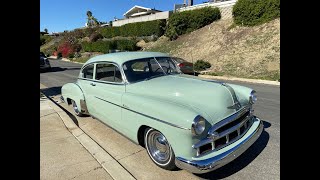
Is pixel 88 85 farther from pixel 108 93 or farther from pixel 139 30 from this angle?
pixel 139 30

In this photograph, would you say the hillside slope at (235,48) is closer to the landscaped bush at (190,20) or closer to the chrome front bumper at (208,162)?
the landscaped bush at (190,20)

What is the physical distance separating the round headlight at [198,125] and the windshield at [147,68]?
1.71 metres

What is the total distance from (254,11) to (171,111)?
22.7m

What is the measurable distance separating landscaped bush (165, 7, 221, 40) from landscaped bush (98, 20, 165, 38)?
2.65 meters

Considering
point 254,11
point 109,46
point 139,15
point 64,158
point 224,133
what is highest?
point 139,15

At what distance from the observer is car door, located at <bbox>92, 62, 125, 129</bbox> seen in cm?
451

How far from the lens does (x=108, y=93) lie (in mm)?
4770

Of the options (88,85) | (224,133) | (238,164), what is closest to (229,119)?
(224,133)

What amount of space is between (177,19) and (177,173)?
92.2ft

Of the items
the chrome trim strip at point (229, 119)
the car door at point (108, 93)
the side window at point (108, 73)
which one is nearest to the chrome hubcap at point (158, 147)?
the chrome trim strip at point (229, 119)

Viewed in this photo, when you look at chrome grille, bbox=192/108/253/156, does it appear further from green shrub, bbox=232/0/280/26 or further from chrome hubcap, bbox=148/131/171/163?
green shrub, bbox=232/0/280/26

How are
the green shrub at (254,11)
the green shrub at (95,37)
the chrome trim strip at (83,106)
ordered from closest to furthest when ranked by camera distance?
1. the chrome trim strip at (83,106)
2. the green shrub at (254,11)
3. the green shrub at (95,37)

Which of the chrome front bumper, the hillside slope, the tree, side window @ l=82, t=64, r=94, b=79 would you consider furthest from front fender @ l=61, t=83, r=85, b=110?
the tree

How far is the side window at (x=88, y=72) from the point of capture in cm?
566
